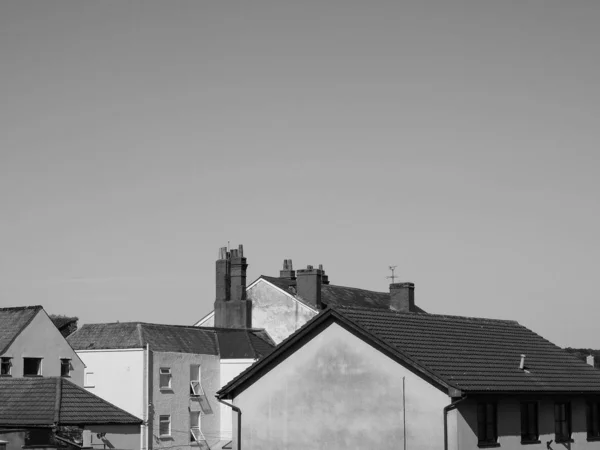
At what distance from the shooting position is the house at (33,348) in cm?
5500

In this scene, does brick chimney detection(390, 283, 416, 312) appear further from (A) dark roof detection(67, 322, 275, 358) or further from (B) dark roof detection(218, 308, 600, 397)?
(B) dark roof detection(218, 308, 600, 397)

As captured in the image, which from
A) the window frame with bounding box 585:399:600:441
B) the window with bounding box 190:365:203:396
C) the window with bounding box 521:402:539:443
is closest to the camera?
the window with bounding box 521:402:539:443

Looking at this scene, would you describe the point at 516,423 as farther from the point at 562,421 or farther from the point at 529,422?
the point at 562,421

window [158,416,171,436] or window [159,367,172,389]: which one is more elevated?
window [159,367,172,389]

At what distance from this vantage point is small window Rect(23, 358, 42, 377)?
55.9 m

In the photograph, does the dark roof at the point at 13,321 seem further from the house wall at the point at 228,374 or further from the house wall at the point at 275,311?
the house wall at the point at 275,311

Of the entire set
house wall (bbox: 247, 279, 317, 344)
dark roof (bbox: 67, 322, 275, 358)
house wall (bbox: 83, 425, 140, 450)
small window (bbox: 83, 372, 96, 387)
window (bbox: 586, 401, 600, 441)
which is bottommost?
house wall (bbox: 83, 425, 140, 450)

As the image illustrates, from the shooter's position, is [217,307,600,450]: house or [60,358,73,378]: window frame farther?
[60,358,73,378]: window frame

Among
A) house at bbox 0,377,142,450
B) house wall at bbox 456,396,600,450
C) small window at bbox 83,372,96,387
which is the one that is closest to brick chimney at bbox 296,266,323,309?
small window at bbox 83,372,96,387

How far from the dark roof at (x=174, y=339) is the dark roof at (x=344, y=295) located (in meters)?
4.32

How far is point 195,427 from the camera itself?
210 ft

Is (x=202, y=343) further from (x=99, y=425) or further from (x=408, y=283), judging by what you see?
(x=99, y=425)

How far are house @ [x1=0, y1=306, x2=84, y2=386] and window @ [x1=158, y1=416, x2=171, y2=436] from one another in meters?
6.05

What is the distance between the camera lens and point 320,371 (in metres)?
36.1
